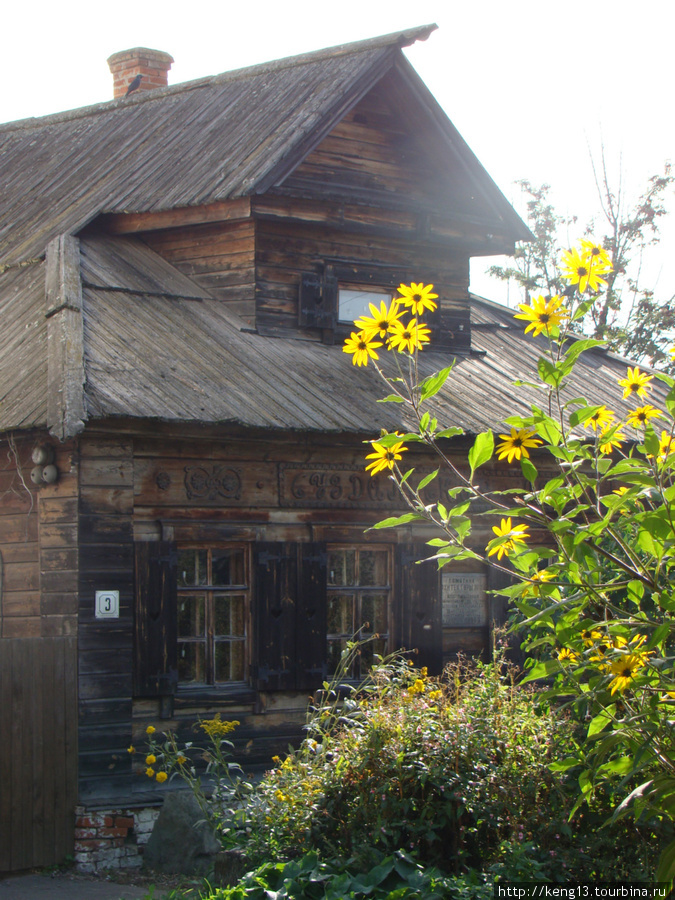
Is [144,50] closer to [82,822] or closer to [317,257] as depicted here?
[317,257]

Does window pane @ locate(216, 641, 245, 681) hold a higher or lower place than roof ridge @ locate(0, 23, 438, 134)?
lower

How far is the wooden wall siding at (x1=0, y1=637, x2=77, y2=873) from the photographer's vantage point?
7.85m

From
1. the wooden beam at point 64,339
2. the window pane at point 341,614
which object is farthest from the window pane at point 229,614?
the wooden beam at point 64,339

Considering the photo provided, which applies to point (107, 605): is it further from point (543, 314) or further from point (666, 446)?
point (666, 446)

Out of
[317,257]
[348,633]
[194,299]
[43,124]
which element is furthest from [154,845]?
[43,124]

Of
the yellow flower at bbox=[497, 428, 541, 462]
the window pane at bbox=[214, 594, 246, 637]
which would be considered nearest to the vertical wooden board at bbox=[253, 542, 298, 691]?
the window pane at bbox=[214, 594, 246, 637]

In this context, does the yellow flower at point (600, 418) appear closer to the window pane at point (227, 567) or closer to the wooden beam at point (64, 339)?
the wooden beam at point (64, 339)

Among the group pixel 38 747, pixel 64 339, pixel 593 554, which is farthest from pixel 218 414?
pixel 593 554

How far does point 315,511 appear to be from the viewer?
9.73 meters

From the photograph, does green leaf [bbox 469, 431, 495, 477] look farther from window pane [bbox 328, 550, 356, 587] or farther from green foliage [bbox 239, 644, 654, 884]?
window pane [bbox 328, 550, 356, 587]

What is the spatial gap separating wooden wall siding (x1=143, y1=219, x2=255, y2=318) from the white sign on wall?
366 cm

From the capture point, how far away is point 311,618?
9.58 m

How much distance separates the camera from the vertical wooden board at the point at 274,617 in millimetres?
9328

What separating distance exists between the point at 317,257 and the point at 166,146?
8.80 ft
